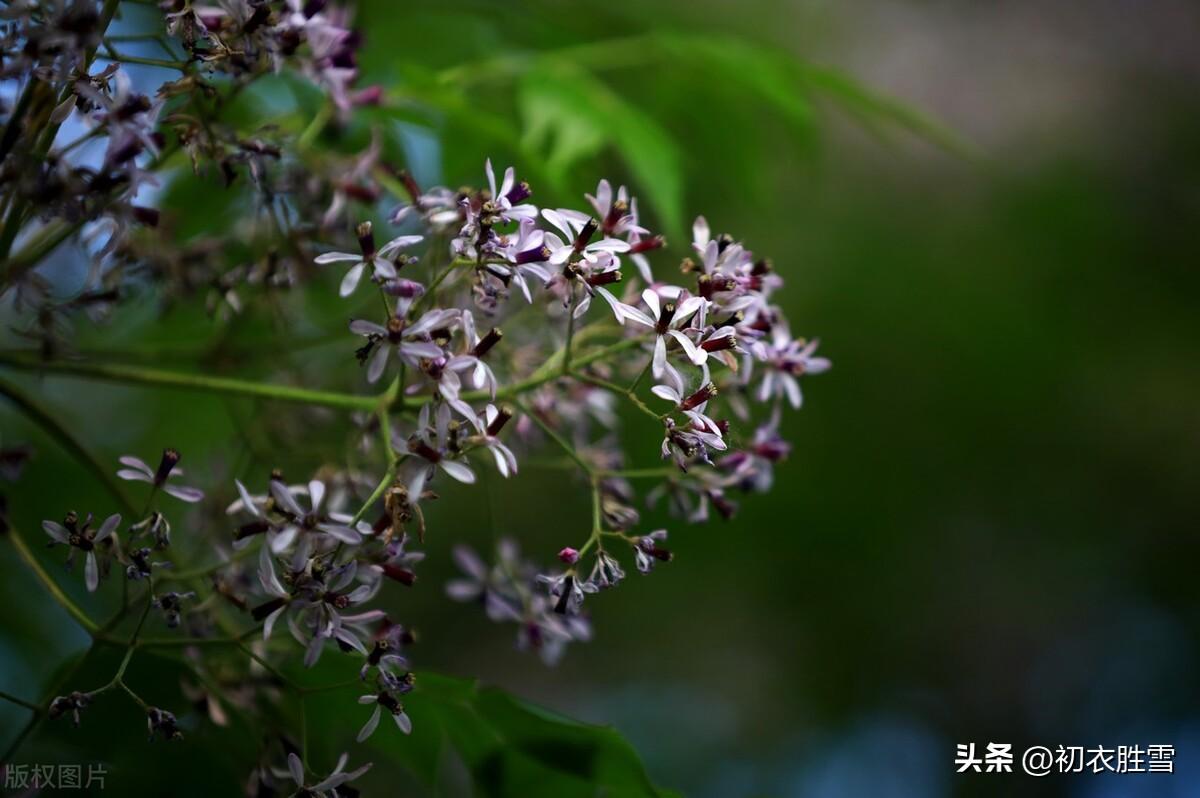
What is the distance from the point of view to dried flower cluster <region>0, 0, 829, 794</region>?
779 millimetres

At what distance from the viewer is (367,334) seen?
2.66ft

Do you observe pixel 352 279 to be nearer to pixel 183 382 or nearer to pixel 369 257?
pixel 369 257

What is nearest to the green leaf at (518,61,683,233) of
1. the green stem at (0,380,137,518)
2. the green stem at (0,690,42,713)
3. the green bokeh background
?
the green stem at (0,380,137,518)

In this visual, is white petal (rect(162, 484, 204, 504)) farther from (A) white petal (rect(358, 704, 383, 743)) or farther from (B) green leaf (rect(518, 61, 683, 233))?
(B) green leaf (rect(518, 61, 683, 233))

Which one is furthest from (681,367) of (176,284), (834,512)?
(834,512)

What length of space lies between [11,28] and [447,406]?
0.43 m

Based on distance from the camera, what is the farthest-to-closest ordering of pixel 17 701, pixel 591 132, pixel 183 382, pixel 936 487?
pixel 936 487, pixel 591 132, pixel 183 382, pixel 17 701

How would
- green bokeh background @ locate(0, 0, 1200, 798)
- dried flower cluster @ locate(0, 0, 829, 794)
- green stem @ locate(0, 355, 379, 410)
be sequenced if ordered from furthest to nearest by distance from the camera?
green bokeh background @ locate(0, 0, 1200, 798) < green stem @ locate(0, 355, 379, 410) < dried flower cluster @ locate(0, 0, 829, 794)

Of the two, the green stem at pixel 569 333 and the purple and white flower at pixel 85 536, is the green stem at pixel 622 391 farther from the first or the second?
the purple and white flower at pixel 85 536

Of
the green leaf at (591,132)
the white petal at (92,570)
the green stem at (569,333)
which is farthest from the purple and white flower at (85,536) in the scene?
the green leaf at (591,132)

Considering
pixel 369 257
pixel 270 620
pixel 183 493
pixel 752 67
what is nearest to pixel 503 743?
pixel 270 620

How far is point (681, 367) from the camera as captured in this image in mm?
885

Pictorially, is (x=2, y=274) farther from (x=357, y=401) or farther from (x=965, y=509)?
(x=965, y=509)

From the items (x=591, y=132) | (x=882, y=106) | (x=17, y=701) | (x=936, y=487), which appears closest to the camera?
(x=17, y=701)
